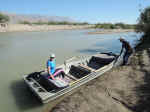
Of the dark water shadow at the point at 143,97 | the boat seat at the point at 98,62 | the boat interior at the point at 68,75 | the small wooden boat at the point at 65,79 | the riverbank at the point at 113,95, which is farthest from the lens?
the boat seat at the point at 98,62

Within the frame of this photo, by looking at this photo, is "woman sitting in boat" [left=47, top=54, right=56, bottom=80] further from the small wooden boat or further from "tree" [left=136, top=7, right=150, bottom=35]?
"tree" [left=136, top=7, right=150, bottom=35]

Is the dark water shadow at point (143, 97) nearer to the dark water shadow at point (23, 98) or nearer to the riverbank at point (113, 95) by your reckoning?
the riverbank at point (113, 95)

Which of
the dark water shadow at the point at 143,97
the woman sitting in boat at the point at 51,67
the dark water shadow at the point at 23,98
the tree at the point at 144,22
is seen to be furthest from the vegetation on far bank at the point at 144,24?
the dark water shadow at the point at 23,98

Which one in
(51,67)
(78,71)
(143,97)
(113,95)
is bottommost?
(113,95)

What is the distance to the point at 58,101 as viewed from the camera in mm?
4531

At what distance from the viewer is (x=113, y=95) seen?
451 centimetres

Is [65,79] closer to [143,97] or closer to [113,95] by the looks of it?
[113,95]

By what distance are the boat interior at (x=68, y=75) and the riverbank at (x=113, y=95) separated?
0.55m

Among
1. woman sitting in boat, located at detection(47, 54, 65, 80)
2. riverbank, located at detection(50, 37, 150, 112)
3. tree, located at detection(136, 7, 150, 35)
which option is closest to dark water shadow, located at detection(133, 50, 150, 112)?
riverbank, located at detection(50, 37, 150, 112)

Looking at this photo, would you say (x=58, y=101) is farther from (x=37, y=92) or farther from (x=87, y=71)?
(x=87, y=71)

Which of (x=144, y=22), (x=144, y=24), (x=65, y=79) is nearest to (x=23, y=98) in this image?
(x=65, y=79)

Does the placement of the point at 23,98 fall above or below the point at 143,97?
below

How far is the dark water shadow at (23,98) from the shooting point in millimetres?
4402

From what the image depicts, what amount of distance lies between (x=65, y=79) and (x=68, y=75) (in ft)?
1.26
